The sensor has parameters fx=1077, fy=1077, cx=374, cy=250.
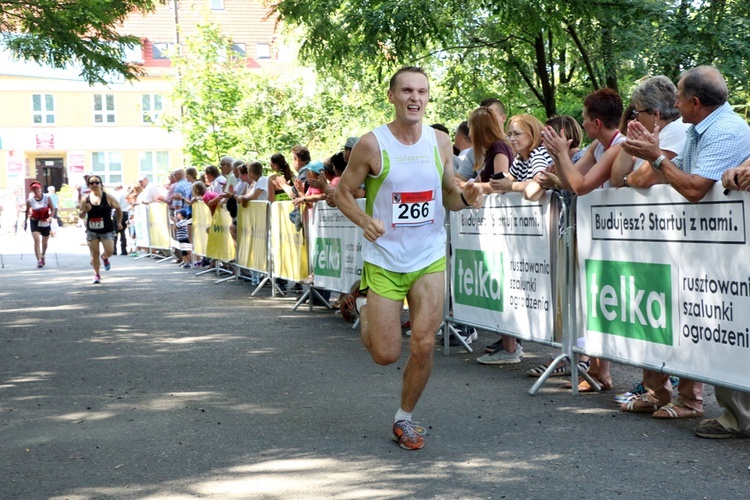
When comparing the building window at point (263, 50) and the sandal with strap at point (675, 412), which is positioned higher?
the building window at point (263, 50)

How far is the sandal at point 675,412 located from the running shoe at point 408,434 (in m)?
1.64

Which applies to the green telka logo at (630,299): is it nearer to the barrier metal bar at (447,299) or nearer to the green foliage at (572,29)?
the barrier metal bar at (447,299)

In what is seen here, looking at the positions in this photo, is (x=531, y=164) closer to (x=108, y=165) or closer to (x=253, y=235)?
(x=253, y=235)

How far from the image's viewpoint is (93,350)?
10.6 meters

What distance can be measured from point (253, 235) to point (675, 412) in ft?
35.5

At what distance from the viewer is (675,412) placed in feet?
22.6

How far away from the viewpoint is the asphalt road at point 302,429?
17.7ft

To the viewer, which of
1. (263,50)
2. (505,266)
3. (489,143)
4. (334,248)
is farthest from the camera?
(263,50)

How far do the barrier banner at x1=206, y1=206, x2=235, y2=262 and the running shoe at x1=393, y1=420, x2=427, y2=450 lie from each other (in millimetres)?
12941

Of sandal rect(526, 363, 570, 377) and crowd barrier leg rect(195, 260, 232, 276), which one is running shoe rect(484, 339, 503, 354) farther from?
crowd barrier leg rect(195, 260, 232, 276)

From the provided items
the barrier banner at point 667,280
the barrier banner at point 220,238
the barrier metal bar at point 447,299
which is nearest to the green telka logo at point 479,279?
the barrier metal bar at point 447,299

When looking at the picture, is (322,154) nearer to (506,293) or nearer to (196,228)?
(196,228)

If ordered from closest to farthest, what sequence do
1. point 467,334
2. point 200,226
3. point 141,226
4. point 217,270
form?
point 467,334, point 217,270, point 200,226, point 141,226

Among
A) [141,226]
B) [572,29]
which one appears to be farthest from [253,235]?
[141,226]
